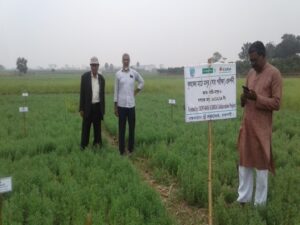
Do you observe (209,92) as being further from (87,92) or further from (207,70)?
(87,92)

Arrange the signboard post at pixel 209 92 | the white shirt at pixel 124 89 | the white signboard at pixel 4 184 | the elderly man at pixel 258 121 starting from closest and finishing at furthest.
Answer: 1. the white signboard at pixel 4 184
2. the signboard post at pixel 209 92
3. the elderly man at pixel 258 121
4. the white shirt at pixel 124 89

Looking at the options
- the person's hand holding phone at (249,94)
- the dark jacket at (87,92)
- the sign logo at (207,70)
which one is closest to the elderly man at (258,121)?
the person's hand holding phone at (249,94)

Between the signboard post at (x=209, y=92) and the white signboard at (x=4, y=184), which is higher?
the signboard post at (x=209, y=92)

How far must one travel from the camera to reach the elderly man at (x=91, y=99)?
826cm

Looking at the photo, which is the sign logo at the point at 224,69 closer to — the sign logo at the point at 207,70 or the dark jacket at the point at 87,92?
the sign logo at the point at 207,70

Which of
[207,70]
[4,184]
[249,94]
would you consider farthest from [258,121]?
[4,184]

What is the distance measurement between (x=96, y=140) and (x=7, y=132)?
366 centimetres

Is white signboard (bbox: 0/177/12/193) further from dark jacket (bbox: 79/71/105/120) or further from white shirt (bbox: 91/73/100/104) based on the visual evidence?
white shirt (bbox: 91/73/100/104)

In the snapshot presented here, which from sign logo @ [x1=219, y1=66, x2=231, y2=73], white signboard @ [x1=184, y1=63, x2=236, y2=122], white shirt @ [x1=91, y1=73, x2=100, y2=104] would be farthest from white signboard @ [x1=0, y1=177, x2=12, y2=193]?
white shirt @ [x1=91, y1=73, x2=100, y2=104]

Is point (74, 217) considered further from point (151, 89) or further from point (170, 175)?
point (151, 89)

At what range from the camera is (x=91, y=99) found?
27.3 ft

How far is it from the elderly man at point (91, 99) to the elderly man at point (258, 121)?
3.95 m

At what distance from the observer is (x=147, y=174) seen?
730 centimetres

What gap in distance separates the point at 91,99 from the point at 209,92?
165 inches
